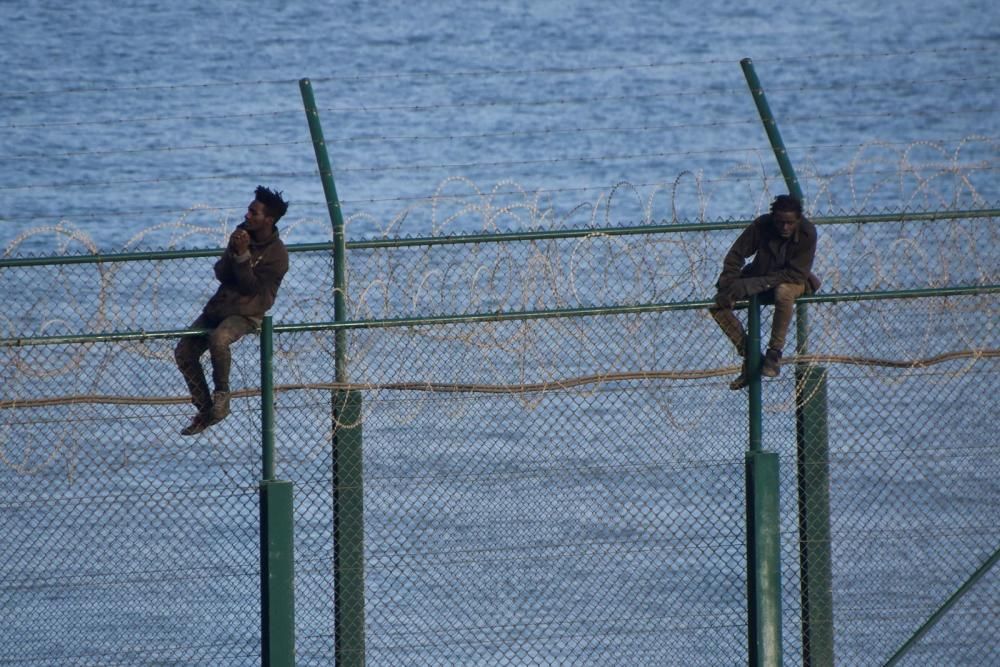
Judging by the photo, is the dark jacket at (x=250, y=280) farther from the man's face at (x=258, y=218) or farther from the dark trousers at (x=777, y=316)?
the dark trousers at (x=777, y=316)

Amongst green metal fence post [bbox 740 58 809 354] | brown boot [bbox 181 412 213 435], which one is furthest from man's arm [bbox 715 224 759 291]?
brown boot [bbox 181 412 213 435]

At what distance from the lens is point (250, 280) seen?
794 centimetres

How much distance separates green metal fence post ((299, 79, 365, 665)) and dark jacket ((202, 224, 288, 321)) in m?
0.27

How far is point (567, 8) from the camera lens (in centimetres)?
3688

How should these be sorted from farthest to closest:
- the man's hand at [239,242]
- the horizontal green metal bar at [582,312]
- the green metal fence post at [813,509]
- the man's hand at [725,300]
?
1. the green metal fence post at [813,509]
2. the man's hand at [725,300]
3. the horizontal green metal bar at [582,312]
4. the man's hand at [239,242]

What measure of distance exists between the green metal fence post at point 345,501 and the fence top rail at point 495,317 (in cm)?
26

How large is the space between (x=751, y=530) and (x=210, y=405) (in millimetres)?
2486

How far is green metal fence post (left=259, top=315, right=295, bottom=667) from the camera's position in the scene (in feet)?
25.9

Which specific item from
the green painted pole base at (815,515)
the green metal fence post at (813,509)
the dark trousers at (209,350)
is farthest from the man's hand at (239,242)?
the green painted pole base at (815,515)

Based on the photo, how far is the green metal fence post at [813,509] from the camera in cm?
848

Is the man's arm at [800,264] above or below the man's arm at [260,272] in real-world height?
above

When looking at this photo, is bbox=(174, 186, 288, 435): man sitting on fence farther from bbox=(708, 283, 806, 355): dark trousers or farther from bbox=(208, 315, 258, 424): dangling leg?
bbox=(708, 283, 806, 355): dark trousers

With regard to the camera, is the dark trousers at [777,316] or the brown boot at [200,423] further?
the dark trousers at [777,316]

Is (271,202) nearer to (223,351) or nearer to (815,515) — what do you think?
(223,351)
